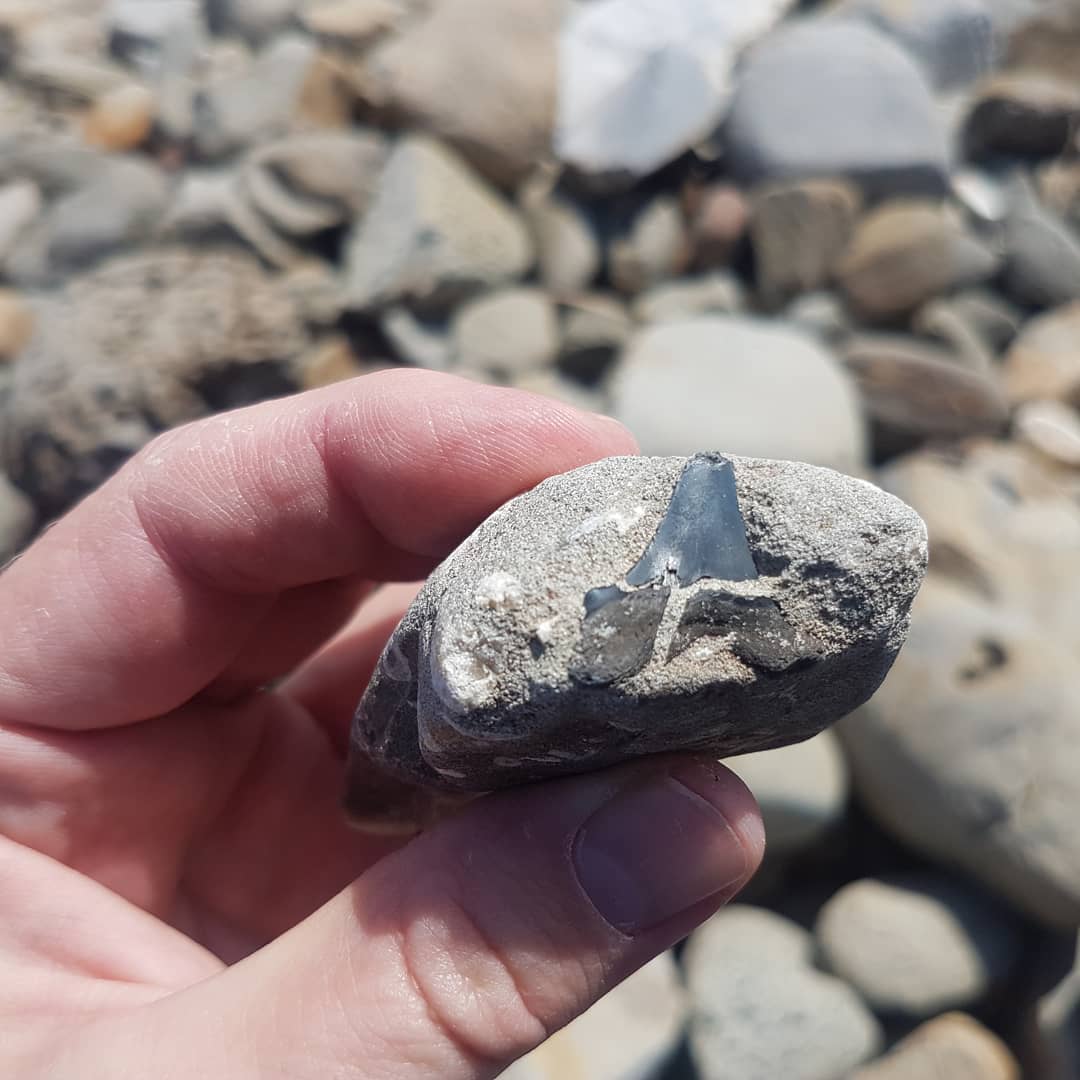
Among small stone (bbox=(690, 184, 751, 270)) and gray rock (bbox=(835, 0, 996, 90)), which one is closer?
small stone (bbox=(690, 184, 751, 270))

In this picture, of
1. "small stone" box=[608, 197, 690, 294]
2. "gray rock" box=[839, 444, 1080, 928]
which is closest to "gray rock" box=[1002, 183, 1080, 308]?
"small stone" box=[608, 197, 690, 294]

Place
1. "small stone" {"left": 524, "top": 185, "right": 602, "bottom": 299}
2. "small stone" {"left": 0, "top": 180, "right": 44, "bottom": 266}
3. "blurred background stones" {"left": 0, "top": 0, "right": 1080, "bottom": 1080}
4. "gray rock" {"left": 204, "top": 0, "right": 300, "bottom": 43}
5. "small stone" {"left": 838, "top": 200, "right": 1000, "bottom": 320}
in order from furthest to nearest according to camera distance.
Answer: "gray rock" {"left": 204, "top": 0, "right": 300, "bottom": 43} < "small stone" {"left": 0, "top": 180, "right": 44, "bottom": 266} < "small stone" {"left": 524, "top": 185, "right": 602, "bottom": 299} < "small stone" {"left": 838, "top": 200, "right": 1000, "bottom": 320} < "blurred background stones" {"left": 0, "top": 0, "right": 1080, "bottom": 1080}

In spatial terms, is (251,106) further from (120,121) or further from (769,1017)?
(769,1017)

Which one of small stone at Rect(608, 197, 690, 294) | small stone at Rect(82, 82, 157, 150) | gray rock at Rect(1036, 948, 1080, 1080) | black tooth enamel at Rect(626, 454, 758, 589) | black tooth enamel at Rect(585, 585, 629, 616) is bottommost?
gray rock at Rect(1036, 948, 1080, 1080)

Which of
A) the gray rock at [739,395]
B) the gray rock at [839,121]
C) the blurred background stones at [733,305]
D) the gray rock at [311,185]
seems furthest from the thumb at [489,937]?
the gray rock at [839,121]

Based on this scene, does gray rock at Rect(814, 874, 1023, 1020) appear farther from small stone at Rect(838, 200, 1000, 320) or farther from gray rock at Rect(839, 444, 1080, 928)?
small stone at Rect(838, 200, 1000, 320)

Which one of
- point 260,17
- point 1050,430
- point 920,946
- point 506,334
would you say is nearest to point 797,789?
point 920,946

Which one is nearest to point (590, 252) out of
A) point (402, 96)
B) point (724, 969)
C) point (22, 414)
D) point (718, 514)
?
point (402, 96)

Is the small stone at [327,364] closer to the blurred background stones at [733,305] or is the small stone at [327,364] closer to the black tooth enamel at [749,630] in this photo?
Result: the blurred background stones at [733,305]
